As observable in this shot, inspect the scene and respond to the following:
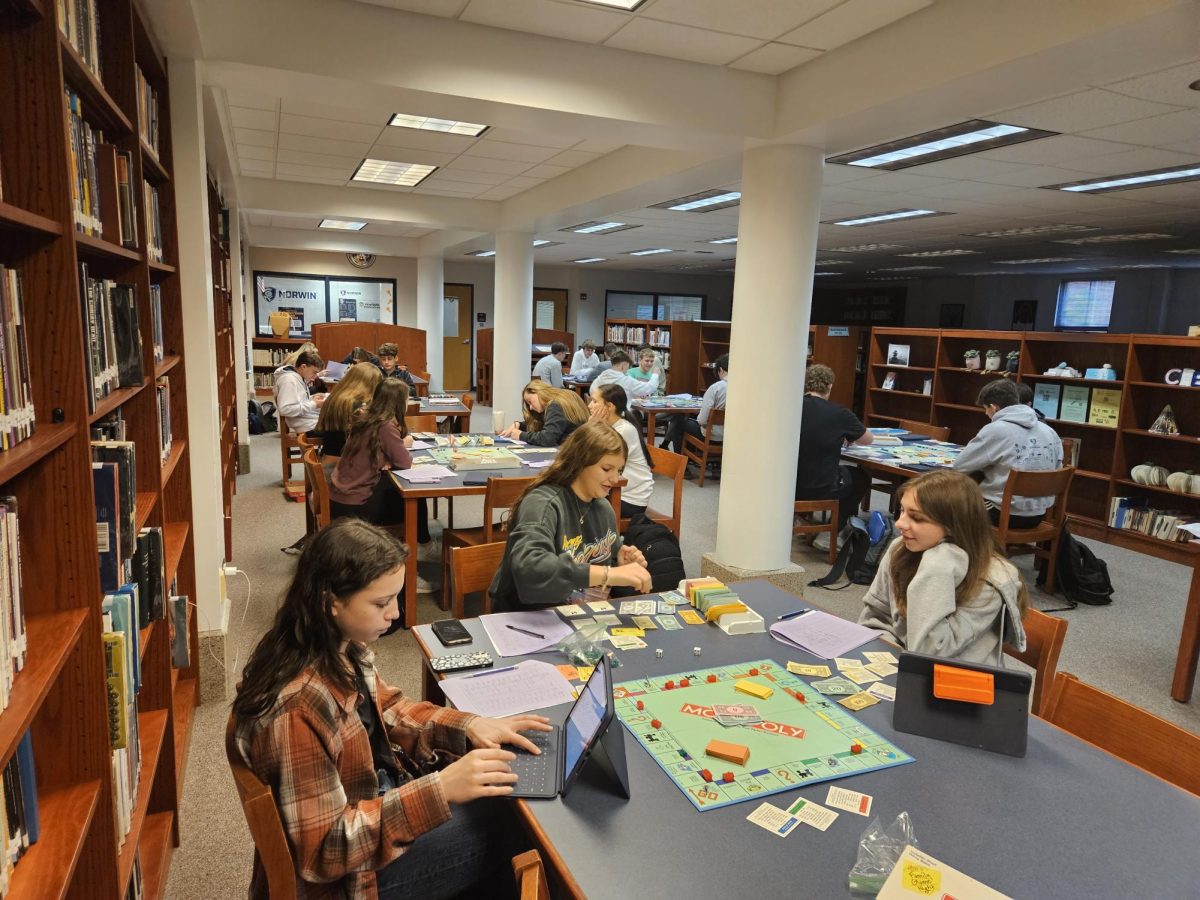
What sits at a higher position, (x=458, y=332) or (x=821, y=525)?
(x=458, y=332)

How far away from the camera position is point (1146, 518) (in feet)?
20.4

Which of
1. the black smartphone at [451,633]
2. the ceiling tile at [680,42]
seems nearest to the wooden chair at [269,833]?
the black smartphone at [451,633]

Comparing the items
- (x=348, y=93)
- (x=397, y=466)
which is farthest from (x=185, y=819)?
(x=348, y=93)

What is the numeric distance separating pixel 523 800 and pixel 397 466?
3114 millimetres

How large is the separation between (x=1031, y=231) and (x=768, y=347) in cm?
542

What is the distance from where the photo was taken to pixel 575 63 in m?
3.63

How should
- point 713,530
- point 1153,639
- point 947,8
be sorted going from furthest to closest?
point 713,530 < point 1153,639 < point 947,8

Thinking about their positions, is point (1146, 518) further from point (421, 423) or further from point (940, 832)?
point (940, 832)

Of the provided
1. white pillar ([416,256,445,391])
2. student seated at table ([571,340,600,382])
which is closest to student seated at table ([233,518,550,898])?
student seated at table ([571,340,600,382])

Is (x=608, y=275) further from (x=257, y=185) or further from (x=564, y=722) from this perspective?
(x=564, y=722)

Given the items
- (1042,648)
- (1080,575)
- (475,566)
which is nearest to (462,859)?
(475,566)

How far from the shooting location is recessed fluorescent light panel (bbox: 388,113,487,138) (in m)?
5.08

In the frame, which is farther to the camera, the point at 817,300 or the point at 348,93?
the point at 817,300

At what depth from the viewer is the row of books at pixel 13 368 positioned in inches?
49.2
